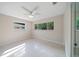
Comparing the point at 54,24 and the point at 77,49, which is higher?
the point at 54,24

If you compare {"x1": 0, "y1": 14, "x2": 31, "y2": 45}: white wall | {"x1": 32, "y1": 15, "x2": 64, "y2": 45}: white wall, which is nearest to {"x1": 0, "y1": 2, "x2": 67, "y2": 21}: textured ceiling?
{"x1": 0, "y1": 14, "x2": 31, "y2": 45}: white wall

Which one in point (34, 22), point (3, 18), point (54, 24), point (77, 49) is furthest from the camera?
point (34, 22)

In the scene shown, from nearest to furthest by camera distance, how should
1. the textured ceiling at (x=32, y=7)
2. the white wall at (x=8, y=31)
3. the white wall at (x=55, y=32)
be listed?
1. the textured ceiling at (x=32, y=7)
2. the white wall at (x=8, y=31)
3. the white wall at (x=55, y=32)

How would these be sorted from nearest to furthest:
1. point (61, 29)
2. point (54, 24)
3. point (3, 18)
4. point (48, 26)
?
point (3, 18)
point (61, 29)
point (54, 24)
point (48, 26)

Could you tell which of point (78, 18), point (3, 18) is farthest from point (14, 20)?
point (78, 18)

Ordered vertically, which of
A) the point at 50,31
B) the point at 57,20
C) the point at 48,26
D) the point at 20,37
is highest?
the point at 57,20

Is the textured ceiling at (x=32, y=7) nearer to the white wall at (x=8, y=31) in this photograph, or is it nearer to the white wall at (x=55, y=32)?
the white wall at (x=8, y=31)

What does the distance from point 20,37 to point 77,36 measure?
633cm

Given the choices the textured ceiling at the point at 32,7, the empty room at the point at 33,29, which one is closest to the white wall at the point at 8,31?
the empty room at the point at 33,29

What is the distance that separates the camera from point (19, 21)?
7312 mm

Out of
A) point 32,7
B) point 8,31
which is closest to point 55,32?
point 32,7

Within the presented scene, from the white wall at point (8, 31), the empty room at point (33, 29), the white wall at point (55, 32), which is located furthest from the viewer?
the white wall at point (55, 32)

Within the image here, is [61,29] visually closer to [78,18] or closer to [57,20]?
[57,20]

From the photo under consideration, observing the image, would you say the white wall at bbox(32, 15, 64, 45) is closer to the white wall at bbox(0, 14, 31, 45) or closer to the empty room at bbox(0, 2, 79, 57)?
the empty room at bbox(0, 2, 79, 57)
